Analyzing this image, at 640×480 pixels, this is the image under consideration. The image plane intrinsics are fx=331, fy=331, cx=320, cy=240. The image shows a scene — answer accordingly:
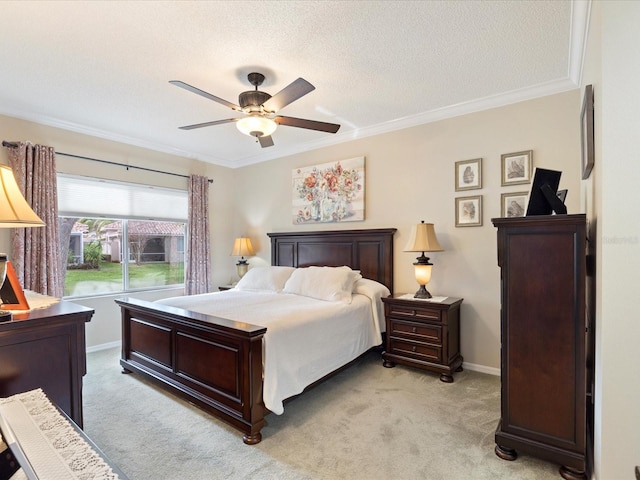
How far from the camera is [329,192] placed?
4.41 metres

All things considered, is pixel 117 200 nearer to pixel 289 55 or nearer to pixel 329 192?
pixel 329 192

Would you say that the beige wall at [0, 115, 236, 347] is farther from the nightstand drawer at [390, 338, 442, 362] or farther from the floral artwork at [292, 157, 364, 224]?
the nightstand drawer at [390, 338, 442, 362]

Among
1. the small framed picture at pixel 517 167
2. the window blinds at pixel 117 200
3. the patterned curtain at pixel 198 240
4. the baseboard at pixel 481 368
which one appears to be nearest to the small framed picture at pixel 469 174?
the small framed picture at pixel 517 167

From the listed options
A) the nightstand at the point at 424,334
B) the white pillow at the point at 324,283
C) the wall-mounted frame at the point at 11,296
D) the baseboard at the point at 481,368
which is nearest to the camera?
the wall-mounted frame at the point at 11,296

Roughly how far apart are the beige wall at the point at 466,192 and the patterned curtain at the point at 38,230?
130 inches

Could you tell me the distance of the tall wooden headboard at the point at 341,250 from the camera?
152 inches

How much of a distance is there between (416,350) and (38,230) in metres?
4.08

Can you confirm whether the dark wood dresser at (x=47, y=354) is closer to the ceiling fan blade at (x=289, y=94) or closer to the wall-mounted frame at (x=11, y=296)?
the wall-mounted frame at (x=11, y=296)

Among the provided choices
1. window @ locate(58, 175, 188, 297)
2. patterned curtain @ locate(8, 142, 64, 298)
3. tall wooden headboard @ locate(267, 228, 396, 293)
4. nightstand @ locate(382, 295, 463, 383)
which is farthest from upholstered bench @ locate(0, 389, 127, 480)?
window @ locate(58, 175, 188, 297)

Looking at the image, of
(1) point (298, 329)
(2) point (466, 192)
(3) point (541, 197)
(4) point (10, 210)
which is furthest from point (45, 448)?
(2) point (466, 192)

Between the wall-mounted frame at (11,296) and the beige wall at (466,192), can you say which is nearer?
the wall-mounted frame at (11,296)

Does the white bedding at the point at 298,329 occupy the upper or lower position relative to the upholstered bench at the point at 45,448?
lower

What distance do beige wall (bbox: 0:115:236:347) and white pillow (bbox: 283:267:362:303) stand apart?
6.85ft

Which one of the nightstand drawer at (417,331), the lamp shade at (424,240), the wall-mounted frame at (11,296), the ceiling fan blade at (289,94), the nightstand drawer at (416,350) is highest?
the ceiling fan blade at (289,94)
